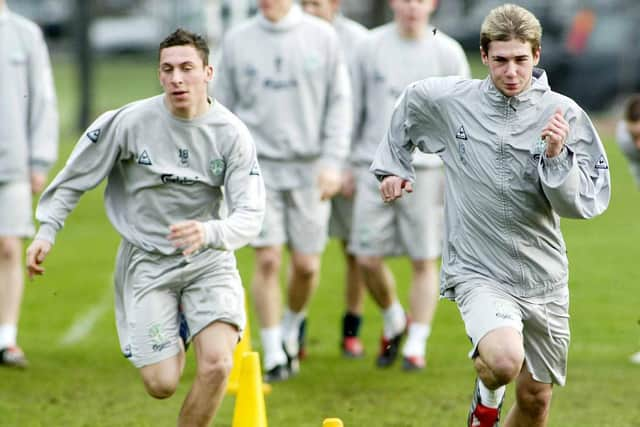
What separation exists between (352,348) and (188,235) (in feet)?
13.2

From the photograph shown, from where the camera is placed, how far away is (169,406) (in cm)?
834

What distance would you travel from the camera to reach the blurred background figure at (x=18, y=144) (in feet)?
30.9

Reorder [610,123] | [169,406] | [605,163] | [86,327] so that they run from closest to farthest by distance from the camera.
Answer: [605,163], [169,406], [86,327], [610,123]

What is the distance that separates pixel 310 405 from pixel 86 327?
3.37 meters

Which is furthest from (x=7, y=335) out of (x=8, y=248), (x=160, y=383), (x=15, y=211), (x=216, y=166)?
(x=216, y=166)

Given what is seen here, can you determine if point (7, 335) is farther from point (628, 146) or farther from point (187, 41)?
point (628, 146)

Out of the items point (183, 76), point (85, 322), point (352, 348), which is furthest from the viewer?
point (85, 322)

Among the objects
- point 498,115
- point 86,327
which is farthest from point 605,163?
point 86,327

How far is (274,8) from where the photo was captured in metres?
9.22

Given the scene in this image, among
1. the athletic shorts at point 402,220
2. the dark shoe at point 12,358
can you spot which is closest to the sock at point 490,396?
the athletic shorts at point 402,220

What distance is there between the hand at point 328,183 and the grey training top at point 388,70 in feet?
1.74

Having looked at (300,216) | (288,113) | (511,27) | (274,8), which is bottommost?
(300,216)

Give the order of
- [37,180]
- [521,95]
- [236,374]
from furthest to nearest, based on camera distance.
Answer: [37,180]
[236,374]
[521,95]

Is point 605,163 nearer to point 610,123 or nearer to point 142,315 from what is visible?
point 142,315
